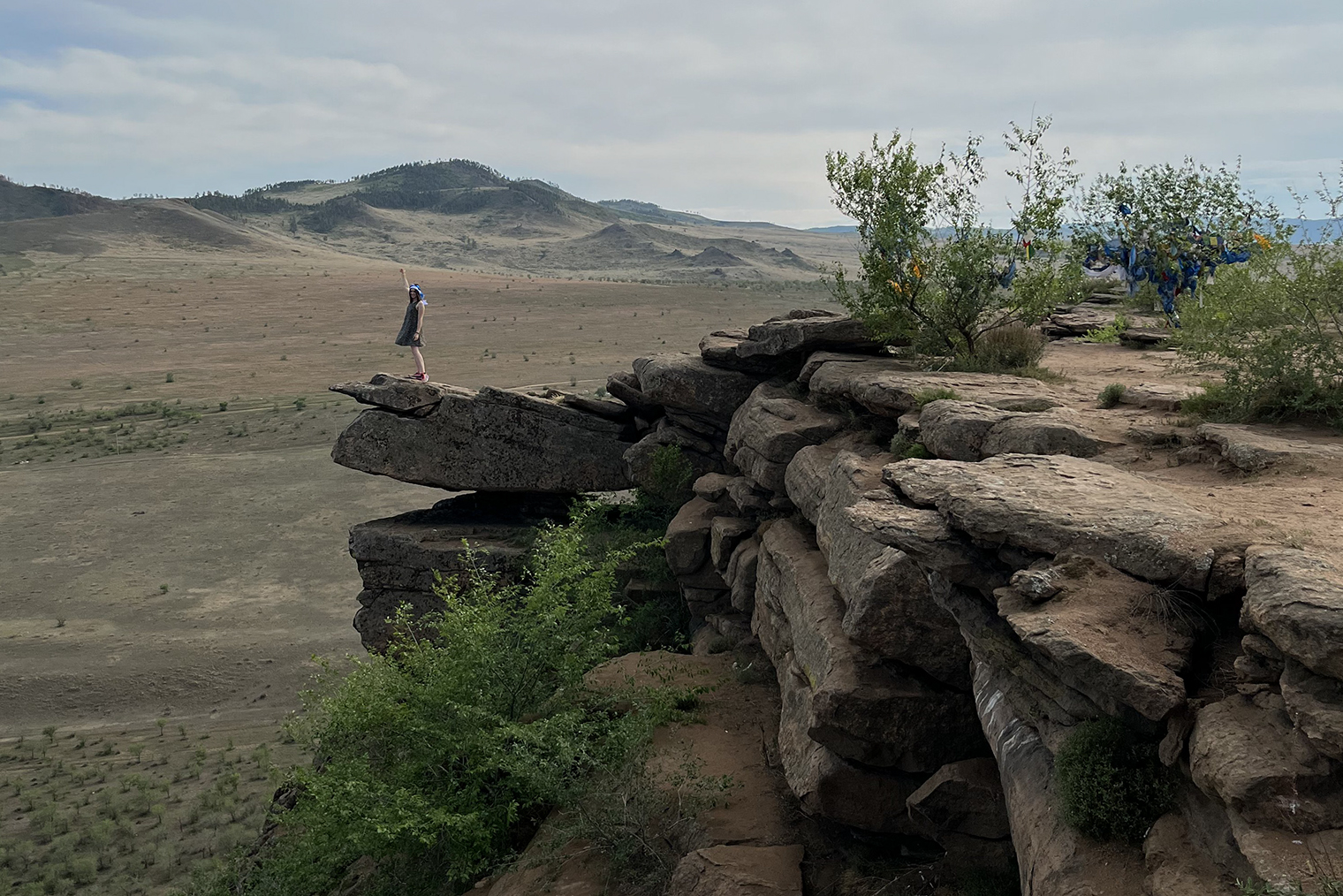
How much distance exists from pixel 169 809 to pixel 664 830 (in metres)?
11.0

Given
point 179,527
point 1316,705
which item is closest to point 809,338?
point 1316,705

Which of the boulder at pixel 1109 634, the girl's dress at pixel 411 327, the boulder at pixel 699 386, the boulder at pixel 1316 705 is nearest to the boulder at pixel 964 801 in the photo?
the boulder at pixel 1109 634

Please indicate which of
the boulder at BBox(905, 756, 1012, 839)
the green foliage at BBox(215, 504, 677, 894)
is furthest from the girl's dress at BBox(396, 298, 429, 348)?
the boulder at BBox(905, 756, 1012, 839)

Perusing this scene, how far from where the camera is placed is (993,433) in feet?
32.6

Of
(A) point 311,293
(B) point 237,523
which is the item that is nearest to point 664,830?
(B) point 237,523

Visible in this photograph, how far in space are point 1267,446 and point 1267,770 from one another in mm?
4300

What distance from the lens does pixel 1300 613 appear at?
16.7 feet

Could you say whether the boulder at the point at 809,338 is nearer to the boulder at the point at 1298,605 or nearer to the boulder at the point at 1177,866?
the boulder at the point at 1298,605

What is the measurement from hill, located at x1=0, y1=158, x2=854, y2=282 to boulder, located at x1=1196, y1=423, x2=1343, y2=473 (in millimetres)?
96196

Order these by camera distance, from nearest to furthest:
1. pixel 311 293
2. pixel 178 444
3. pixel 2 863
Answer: pixel 2 863 → pixel 178 444 → pixel 311 293

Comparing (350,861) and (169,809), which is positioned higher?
(350,861)

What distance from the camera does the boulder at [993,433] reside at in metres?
9.41

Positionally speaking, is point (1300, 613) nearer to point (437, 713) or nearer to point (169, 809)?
point (437, 713)

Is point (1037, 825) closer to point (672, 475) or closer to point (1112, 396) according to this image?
point (1112, 396)
